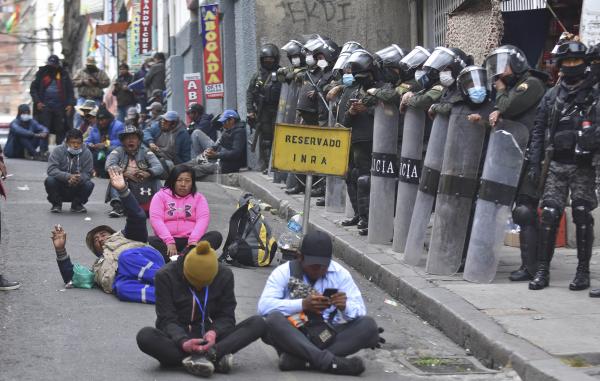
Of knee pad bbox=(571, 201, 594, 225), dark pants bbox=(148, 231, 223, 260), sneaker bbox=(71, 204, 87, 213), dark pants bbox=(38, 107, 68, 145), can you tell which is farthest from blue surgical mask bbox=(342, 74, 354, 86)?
dark pants bbox=(38, 107, 68, 145)

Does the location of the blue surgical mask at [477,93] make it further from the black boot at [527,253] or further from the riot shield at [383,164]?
the riot shield at [383,164]

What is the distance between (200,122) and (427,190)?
36.1ft

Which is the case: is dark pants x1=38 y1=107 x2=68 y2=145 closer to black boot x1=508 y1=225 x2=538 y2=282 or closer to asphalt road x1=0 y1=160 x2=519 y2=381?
asphalt road x1=0 y1=160 x2=519 y2=381

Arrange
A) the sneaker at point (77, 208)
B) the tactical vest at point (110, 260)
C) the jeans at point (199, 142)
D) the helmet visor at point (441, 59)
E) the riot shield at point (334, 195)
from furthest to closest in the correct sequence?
the jeans at point (199, 142) → the sneaker at point (77, 208) → the riot shield at point (334, 195) → the helmet visor at point (441, 59) → the tactical vest at point (110, 260)

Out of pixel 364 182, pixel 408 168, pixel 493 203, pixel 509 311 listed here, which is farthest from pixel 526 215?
pixel 364 182

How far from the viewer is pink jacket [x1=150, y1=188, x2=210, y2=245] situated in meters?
11.4

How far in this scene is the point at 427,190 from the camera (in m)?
11.0

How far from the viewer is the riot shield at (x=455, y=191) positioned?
1050cm

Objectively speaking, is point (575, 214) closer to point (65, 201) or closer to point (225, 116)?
point (65, 201)

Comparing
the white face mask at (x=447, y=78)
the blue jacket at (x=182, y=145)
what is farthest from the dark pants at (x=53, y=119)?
the white face mask at (x=447, y=78)

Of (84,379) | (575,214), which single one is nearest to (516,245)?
Result: (575,214)

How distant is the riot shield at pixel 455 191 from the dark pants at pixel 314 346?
2875 millimetres

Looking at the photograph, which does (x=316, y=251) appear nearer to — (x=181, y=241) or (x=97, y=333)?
(x=97, y=333)

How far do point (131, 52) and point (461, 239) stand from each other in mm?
30583
